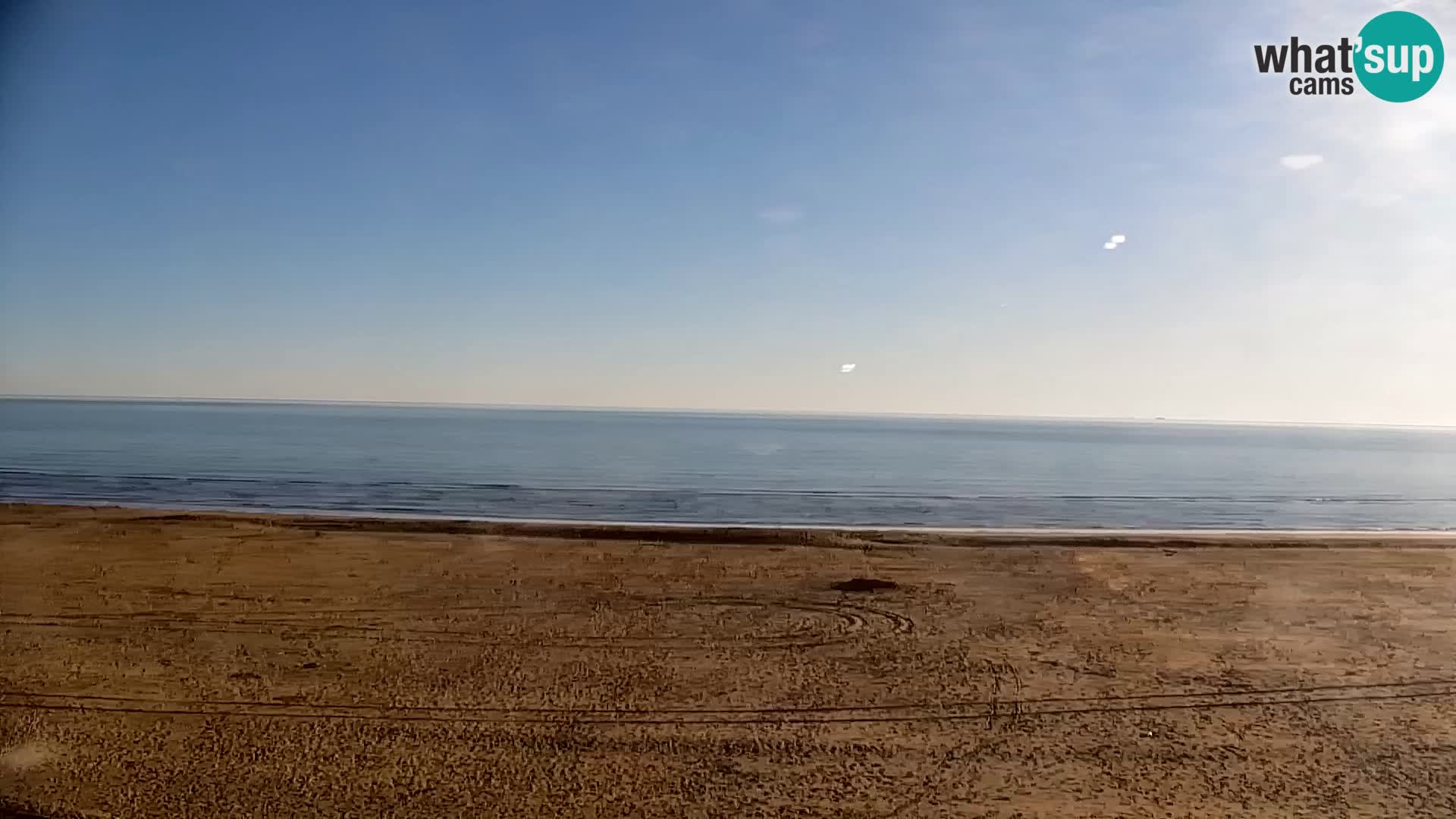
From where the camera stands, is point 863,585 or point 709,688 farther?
point 863,585

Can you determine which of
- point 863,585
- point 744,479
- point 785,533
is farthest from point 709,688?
point 744,479

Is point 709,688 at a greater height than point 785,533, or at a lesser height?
lesser

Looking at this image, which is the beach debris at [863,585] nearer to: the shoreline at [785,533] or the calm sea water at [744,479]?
the shoreline at [785,533]

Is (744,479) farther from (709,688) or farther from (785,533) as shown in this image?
(709,688)

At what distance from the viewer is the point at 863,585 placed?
793 cm

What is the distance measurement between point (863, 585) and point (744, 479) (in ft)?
39.0

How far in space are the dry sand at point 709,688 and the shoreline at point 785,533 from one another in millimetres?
1732

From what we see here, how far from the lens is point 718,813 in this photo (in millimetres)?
3609

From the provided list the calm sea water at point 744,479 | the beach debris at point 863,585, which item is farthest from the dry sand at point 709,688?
the calm sea water at point 744,479

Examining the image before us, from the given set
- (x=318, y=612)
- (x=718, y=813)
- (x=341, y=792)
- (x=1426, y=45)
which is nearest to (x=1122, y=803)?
(x=718, y=813)

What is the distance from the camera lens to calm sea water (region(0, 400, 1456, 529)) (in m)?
14.1

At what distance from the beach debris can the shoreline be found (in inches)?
75.4

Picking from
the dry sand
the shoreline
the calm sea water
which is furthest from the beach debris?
the calm sea water

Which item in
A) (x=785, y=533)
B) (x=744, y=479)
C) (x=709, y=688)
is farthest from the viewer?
(x=744, y=479)
